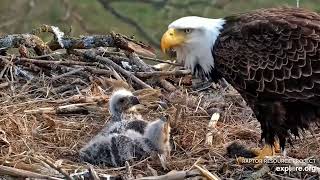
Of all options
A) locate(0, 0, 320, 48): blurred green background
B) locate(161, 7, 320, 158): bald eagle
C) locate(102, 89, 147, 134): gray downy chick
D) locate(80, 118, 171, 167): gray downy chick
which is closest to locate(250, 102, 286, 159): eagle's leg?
locate(161, 7, 320, 158): bald eagle

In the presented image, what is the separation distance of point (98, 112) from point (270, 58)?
4.66ft

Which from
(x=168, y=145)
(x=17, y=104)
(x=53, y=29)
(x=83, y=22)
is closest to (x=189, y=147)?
(x=168, y=145)

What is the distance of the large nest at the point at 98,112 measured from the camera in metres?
5.18

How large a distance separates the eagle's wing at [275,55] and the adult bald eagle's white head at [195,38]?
0.33ft

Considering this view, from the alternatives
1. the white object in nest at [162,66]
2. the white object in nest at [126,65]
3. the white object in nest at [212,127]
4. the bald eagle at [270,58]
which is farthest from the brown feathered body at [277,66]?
the white object in nest at [162,66]

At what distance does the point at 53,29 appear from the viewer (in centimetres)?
696

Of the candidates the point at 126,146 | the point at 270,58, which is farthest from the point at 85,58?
the point at 270,58

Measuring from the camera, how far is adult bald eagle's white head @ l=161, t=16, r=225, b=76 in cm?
561

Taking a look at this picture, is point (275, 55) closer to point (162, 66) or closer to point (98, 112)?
point (98, 112)

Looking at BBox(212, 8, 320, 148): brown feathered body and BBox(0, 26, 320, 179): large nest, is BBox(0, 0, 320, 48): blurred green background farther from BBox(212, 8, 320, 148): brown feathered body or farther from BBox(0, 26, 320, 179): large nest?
BBox(212, 8, 320, 148): brown feathered body

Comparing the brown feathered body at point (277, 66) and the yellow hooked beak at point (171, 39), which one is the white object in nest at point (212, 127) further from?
the yellow hooked beak at point (171, 39)

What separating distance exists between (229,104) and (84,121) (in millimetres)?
1158

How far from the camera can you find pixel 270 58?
5453 millimetres

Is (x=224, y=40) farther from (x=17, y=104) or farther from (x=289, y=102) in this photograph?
(x=17, y=104)
